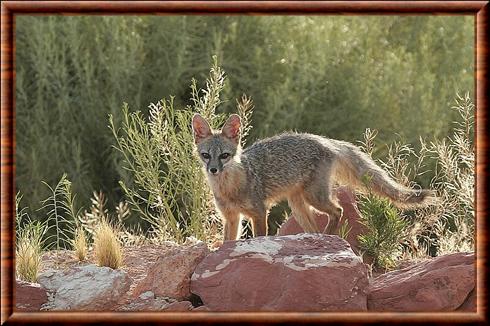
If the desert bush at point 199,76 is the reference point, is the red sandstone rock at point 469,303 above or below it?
below

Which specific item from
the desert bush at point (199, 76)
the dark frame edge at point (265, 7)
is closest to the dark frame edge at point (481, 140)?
the dark frame edge at point (265, 7)

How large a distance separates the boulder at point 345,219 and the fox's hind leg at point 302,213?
0.11 m

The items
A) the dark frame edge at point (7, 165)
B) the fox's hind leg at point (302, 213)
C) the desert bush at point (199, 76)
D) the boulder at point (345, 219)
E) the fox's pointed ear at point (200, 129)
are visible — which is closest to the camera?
the dark frame edge at point (7, 165)

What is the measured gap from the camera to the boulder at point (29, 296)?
498cm

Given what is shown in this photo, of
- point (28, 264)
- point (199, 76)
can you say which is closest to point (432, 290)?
point (28, 264)

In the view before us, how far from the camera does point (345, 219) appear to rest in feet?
21.6

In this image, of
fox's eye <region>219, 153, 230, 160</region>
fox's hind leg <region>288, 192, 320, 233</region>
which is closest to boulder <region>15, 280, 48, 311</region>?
fox's eye <region>219, 153, 230, 160</region>

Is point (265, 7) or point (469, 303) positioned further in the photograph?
point (469, 303)

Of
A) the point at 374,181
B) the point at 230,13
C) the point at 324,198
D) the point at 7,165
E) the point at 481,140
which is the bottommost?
the point at 324,198

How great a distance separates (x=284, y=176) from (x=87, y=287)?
2.12 m

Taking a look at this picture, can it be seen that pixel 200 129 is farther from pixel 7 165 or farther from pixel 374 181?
pixel 7 165

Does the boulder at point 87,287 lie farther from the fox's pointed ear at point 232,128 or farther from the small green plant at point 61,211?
the fox's pointed ear at point 232,128

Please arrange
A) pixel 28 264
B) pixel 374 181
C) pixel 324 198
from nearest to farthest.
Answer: pixel 28 264 < pixel 324 198 < pixel 374 181

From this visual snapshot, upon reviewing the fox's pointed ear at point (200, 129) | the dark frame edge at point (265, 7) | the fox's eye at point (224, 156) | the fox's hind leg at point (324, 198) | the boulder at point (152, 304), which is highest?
the dark frame edge at point (265, 7)
